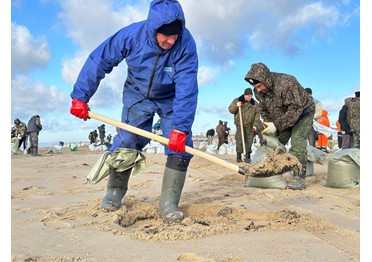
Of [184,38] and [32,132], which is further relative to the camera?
[32,132]

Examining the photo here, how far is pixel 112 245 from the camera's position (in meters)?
2.54

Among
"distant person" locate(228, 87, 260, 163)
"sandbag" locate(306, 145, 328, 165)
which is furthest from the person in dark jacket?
"distant person" locate(228, 87, 260, 163)

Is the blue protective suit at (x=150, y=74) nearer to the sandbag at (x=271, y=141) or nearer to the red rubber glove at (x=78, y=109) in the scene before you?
the red rubber glove at (x=78, y=109)

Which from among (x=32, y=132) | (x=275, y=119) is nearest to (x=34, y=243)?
(x=275, y=119)

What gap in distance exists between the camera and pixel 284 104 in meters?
5.38

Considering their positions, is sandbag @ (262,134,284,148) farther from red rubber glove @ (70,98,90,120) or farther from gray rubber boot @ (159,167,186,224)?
red rubber glove @ (70,98,90,120)

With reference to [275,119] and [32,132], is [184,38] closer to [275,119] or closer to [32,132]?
[275,119]

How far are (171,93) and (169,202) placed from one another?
0.97m

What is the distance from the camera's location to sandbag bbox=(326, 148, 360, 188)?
A: 5.60m

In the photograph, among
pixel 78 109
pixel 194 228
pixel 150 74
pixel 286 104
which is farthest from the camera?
pixel 286 104

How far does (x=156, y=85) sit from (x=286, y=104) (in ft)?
7.96

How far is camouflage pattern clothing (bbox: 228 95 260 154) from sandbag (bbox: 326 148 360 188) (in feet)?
12.5

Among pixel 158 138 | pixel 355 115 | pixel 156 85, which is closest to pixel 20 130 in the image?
pixel 355 115

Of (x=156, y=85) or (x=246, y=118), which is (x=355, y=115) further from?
(x=156, y=85)
